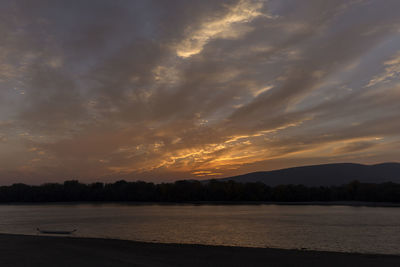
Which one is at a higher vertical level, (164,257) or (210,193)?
(210,193)

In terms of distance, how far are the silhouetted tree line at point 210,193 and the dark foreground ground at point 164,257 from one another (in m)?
133

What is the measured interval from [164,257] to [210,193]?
157 meters

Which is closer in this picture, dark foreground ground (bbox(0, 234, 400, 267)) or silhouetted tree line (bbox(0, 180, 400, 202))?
dark foreground ground (bbox(0, 234, 400, 267))

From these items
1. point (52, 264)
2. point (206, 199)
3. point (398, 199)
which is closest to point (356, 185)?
point (398, 199)

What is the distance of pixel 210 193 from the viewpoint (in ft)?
582

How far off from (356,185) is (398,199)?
21220 mm

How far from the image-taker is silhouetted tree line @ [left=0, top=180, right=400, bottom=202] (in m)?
147

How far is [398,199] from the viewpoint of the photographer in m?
133

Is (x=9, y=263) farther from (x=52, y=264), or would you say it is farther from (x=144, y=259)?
(x=144, y=259)

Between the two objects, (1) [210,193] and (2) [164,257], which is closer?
(2) [164,257]

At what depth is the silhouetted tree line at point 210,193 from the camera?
5802 inches

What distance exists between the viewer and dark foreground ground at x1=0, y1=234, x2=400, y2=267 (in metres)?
20.3

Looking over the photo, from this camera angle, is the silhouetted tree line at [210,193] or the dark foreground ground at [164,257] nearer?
the dark foreground ground at [164,257]

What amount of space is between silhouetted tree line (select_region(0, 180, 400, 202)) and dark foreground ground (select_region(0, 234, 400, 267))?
133 metres
